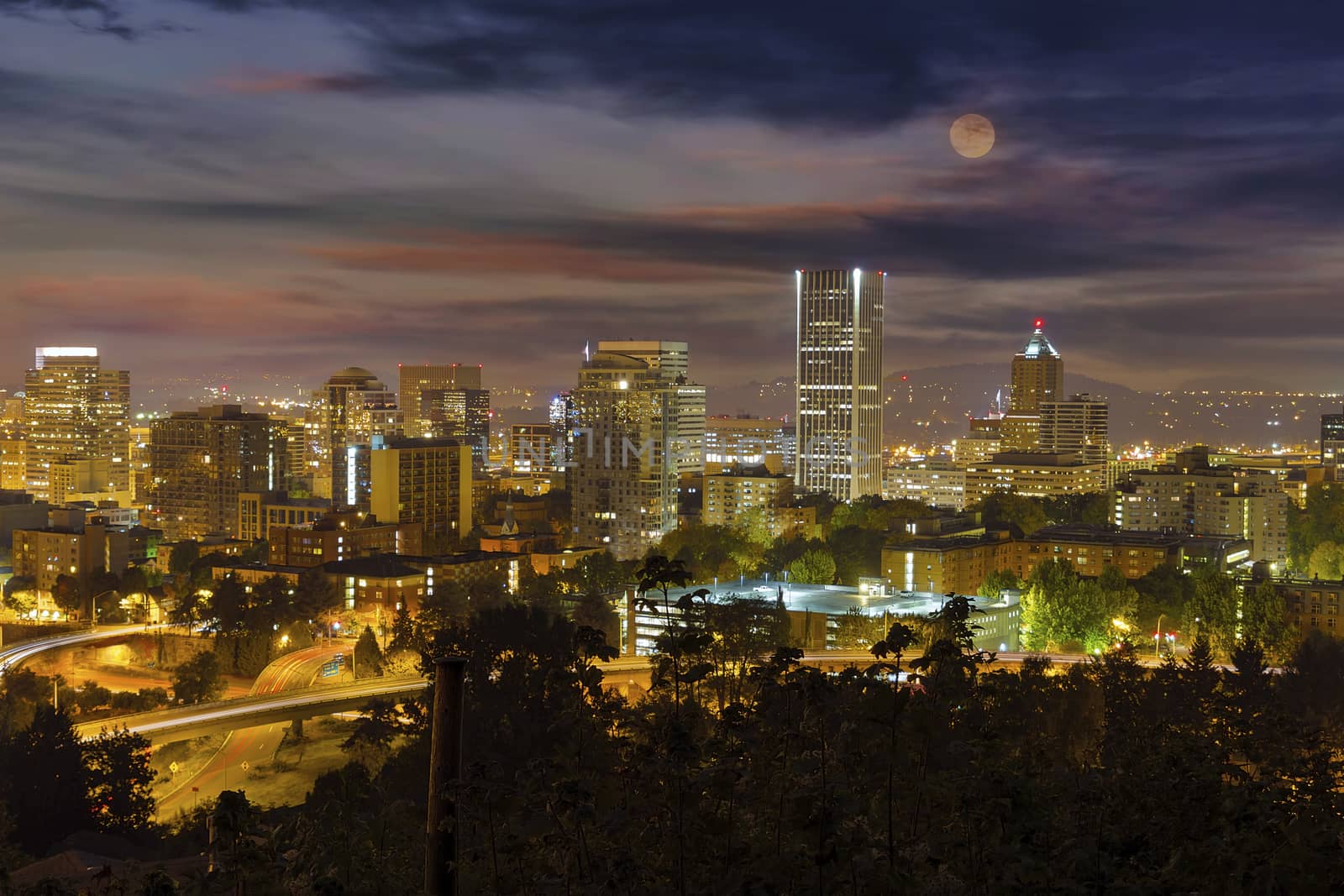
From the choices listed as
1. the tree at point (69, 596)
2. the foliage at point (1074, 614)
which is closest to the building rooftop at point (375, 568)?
the tree at point (69, 596)

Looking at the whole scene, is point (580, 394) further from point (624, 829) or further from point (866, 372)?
point (624, 829)

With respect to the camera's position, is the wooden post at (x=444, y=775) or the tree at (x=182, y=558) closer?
the wooden post at (x=444, y=775)

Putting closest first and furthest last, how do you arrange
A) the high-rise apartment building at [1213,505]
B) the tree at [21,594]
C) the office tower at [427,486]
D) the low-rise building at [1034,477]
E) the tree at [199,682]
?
the tree at [199,682] → the tree at [21,594] → the high-rise apartment building at [1213,505] → the office tower at [427,486] → the low-rise building at [1034,477]

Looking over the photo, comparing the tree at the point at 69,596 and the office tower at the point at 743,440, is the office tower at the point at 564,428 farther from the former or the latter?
the tree at the point at 69,596

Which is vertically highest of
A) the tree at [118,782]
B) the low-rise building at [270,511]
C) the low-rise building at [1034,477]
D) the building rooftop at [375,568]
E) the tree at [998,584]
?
the low-rise building at [1034,477]

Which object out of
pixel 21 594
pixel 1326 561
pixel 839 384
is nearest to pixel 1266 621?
pixel 1326 561

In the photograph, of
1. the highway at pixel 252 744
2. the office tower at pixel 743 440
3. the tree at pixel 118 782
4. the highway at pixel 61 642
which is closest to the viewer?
the tree at pixel 118 782

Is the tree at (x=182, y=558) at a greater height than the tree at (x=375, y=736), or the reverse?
the tree at (x=182, y=558)
